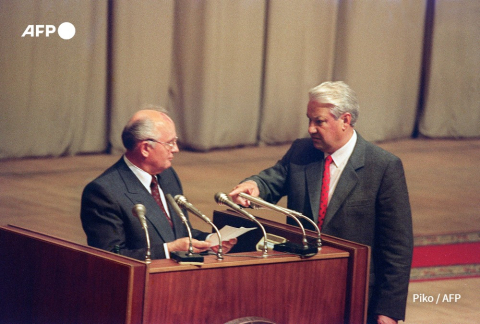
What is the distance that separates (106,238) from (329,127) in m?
1.09

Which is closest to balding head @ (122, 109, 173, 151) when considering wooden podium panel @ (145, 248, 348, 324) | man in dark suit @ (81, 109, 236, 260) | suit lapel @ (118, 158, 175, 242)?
man in dark suit @ (81, 109, 236, 260)

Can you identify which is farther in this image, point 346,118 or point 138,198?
point 346,118

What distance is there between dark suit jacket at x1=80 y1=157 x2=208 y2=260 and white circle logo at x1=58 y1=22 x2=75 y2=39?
209 inches

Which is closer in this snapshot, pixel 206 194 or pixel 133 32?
pixel 206 194

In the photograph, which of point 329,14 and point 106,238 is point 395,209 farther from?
point 329,14

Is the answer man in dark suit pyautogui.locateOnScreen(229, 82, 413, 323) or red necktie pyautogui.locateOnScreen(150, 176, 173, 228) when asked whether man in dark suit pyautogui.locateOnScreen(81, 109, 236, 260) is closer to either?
red necktie pyautogui.locateOnScreen(150, 176, 173, 228)

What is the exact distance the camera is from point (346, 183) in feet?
11.1

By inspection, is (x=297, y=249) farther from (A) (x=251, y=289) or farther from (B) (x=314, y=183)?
(B) (x=314, y=183)

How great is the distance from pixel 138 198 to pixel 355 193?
93cm

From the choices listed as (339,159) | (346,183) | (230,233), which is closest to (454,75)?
(339,159)

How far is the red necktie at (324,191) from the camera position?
3.41 m

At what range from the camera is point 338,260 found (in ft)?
9.49

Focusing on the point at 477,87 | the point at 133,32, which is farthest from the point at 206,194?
the point at 477,87

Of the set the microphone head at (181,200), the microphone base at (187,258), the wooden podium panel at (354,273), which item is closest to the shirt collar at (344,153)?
the wooden podium panel at (354,273)
